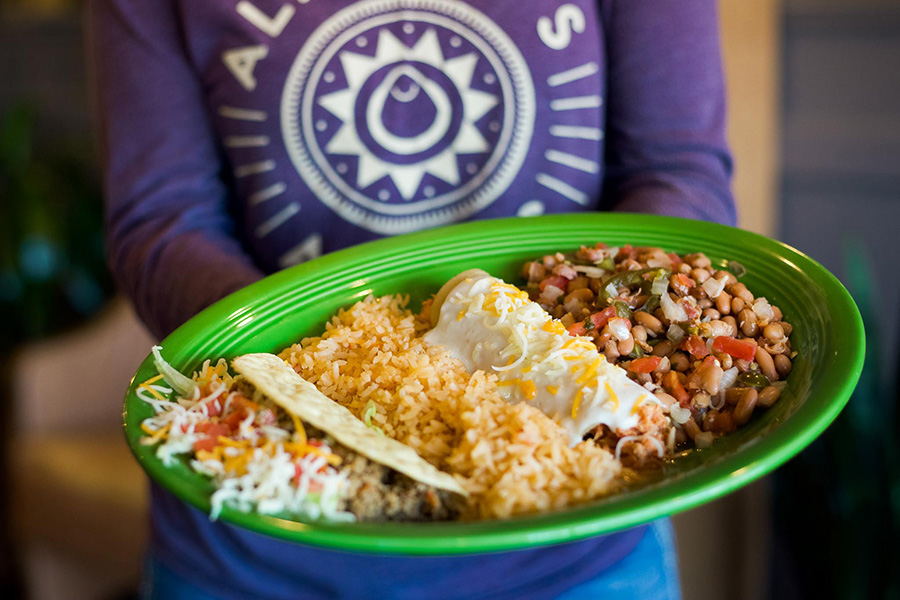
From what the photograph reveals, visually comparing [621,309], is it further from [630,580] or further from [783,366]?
[630,580]

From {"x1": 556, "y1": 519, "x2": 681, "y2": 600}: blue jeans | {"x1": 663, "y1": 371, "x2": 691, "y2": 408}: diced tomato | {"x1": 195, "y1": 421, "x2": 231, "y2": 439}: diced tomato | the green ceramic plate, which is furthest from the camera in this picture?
{"x1": 556, "y1": 519, "x2": 681, "y2": 600}: blue jeans

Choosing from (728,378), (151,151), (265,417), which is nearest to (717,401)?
(728,378)

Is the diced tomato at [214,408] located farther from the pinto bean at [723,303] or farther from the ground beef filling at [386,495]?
the pinto bean at [723,303]

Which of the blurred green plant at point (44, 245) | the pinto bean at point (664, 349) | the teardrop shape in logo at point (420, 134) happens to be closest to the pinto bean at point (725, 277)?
the pinto bean at point (664, 349)

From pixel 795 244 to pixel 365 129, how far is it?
194cm

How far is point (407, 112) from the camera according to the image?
1.26 m

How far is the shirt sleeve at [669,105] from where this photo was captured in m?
1.22

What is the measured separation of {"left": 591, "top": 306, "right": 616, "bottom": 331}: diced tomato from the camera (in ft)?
3.20

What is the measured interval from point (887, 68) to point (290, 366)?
227 centimetres

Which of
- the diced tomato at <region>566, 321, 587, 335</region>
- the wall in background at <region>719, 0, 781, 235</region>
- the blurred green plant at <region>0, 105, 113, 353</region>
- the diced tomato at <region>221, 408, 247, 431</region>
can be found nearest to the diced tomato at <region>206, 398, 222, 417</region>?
the diced tomato at <region>221, 408, 247, 431</region>

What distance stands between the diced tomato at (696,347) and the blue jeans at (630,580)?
1.27 ft

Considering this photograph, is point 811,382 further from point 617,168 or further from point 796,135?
point 796,135

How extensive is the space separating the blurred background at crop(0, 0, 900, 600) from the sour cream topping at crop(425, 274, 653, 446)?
1.39 meters

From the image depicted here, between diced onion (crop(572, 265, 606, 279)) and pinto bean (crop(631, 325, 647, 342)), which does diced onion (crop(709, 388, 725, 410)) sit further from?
diced onion (crop(572, 265, 606, 279))
